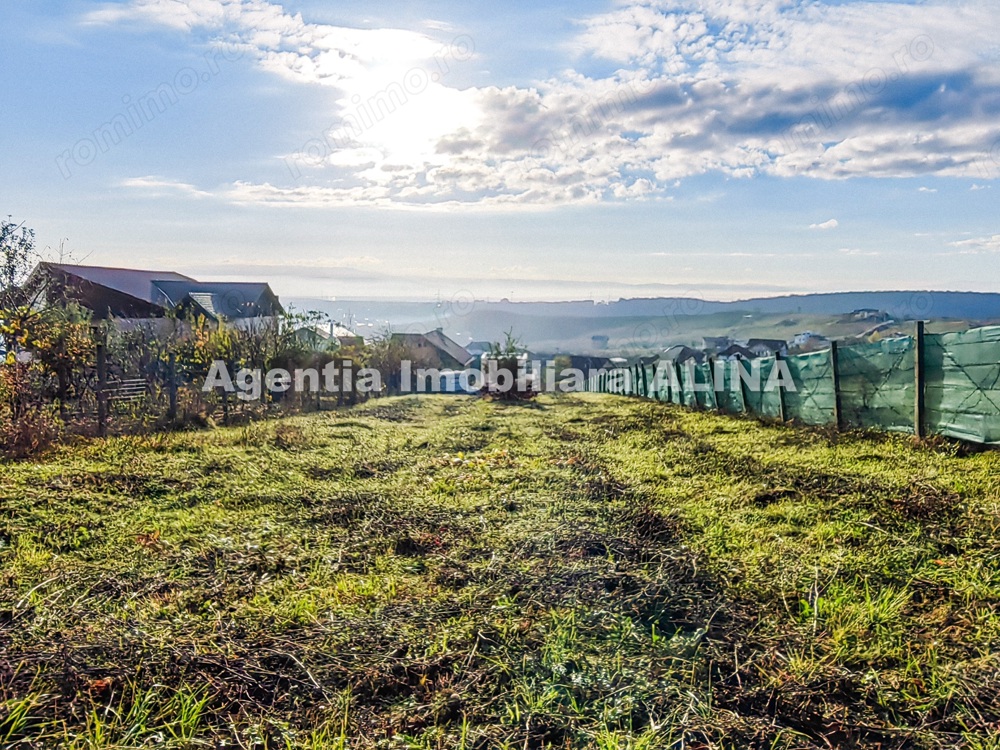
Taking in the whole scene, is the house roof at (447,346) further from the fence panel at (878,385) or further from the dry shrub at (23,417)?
the fence panel at (878,385)

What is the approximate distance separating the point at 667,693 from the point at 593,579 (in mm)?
921

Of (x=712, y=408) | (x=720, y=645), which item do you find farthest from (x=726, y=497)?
(x=712, y=408)

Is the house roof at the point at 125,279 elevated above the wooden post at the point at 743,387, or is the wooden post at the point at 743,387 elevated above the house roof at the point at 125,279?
the house roof at the point at 125,279

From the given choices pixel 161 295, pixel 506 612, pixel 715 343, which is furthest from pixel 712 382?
pixel 715 343

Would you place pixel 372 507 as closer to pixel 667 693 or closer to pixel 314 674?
pixel 314 674

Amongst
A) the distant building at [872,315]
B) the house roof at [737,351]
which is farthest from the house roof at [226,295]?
the distant building at [872,315]

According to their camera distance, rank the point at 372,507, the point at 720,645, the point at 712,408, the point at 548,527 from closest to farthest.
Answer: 1. the point at 720,645
2. the point at 548,527
3. the point at 372,507
4. the point at 712,408

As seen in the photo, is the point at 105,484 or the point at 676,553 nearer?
the point at 676,553

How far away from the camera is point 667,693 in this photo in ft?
6.47

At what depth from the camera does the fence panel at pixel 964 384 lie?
214 inches

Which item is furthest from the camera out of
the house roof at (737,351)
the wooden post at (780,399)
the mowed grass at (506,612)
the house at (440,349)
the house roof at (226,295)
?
the house roof at (737,351)

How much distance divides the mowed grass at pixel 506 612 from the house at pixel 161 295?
11198mm

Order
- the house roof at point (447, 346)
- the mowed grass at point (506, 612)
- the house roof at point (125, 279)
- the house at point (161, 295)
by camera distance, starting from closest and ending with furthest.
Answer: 1. the mowed grass at point (506, 612)
2. the house at point (161, 295)
3. the house roof at point (125, 279)
4. the house roof at point (447, 346)

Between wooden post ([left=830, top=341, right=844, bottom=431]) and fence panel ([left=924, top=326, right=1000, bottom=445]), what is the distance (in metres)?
1.48
